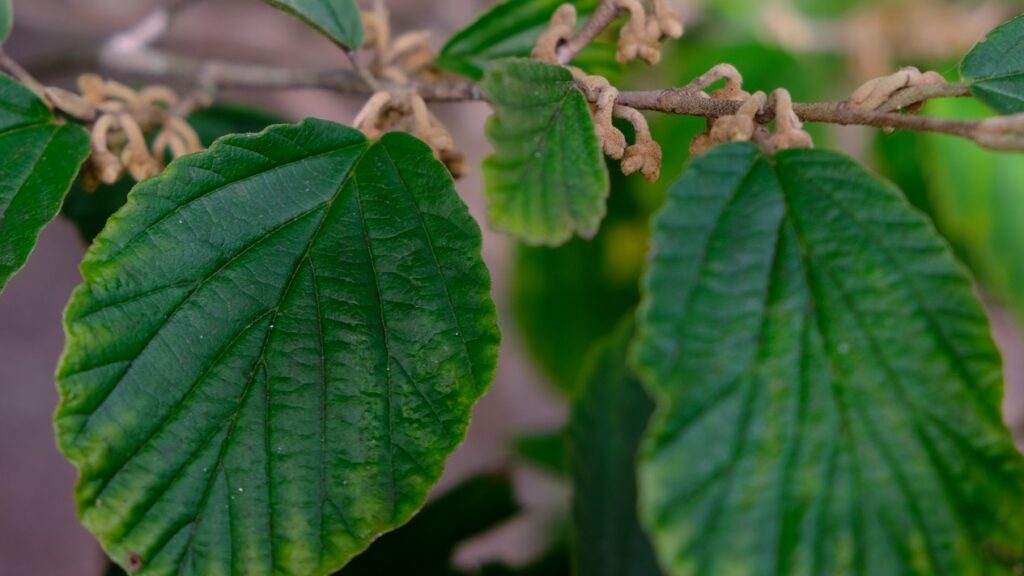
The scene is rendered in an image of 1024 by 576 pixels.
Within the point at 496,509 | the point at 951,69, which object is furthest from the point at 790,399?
the point at 496,509

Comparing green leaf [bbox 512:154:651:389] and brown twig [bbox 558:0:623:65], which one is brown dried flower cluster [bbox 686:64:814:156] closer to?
brown twig [bbox 558:0:623:65]

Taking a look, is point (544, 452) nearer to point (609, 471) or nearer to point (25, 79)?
point (609, 471)

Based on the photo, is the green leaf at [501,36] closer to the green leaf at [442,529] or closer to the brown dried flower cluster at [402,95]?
the brown dried flower cluster at [402,95]

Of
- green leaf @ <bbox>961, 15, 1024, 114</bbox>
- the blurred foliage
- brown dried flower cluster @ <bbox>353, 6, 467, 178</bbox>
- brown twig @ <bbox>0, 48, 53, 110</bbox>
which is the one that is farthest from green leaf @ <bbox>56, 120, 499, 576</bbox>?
the blurred foliage

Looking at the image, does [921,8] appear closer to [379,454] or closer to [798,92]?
[798,92]

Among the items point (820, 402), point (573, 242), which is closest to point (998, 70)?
point (820, 402)

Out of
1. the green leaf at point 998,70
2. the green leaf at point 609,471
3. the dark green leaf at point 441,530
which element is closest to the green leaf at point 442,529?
the dark green leaf at point 441,530
